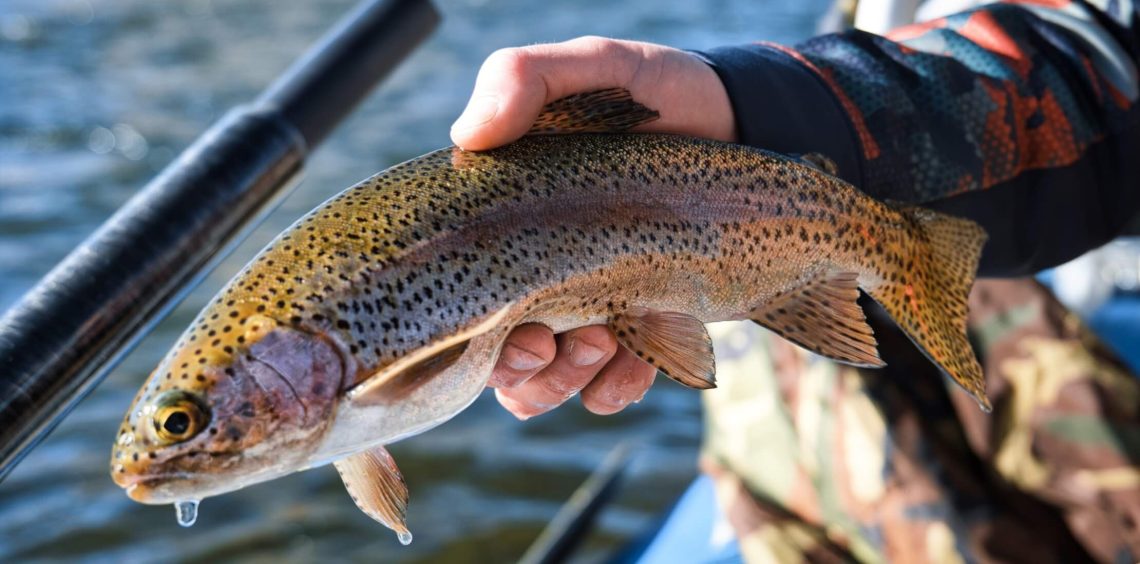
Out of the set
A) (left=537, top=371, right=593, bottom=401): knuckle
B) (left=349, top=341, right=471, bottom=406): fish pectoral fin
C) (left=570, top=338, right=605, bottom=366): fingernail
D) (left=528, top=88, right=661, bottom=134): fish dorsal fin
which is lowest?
(left=537, top=371, right=593, bottom=401): knuckle

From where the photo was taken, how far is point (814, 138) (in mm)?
2910

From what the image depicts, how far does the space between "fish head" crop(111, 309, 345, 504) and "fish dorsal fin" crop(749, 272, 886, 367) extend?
1.08m

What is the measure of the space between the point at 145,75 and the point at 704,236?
43.3 feet

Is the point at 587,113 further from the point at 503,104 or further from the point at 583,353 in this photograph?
the point at 583,353

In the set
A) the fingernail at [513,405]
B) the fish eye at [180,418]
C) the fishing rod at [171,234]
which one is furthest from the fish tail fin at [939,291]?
the fishing rod at [171,234]

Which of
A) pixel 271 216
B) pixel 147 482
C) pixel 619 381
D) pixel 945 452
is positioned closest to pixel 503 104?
pixel 619 381

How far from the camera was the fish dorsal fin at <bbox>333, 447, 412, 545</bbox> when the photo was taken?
2297 mm

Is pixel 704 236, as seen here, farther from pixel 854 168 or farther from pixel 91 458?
pixel 91 458

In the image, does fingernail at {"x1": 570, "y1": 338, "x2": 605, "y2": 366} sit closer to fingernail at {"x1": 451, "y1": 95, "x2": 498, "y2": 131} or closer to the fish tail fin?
fingernail at {"x1": 451, "y1": 95, "x2": 498, "y2": 131}

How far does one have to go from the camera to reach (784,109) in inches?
114

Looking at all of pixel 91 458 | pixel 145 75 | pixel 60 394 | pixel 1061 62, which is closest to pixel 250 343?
pixel 60 394

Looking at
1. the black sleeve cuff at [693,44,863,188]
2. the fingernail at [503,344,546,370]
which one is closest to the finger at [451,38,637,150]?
the black sleeve cuff at [693,44,863,188]

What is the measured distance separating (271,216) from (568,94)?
7620 millimetres

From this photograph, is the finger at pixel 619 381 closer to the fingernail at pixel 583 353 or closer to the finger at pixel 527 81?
the fingernail at pixel 583 353
